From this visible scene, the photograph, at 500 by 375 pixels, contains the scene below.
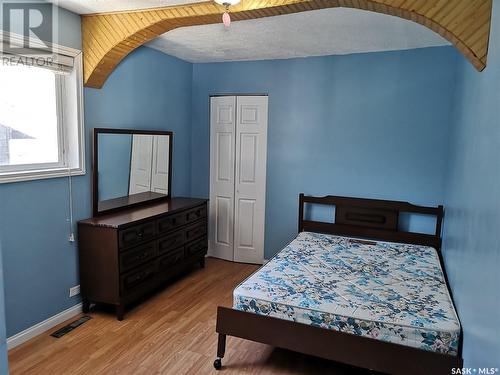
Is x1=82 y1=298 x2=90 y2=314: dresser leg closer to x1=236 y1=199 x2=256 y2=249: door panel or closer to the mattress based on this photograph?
the mattress

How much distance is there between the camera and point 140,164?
150 inches

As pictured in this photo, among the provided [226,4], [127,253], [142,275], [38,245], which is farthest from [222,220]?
[226,4]

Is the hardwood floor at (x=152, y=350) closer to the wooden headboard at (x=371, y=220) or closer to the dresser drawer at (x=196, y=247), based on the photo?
the dresser drawer at (x=196, y=247)

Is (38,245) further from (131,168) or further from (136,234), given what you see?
(131,168)

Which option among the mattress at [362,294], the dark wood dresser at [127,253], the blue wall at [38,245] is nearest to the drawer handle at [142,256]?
the dark wood dresser at [127,253]

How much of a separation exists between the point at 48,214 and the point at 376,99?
3354mm

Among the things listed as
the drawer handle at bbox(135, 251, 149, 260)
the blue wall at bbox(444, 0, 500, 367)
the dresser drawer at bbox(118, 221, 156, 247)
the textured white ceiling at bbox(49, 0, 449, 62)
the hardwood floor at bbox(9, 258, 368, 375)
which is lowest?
the hardwood floor at bbox(9, 258, 368, 375)

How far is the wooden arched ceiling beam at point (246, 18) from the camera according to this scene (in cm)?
191

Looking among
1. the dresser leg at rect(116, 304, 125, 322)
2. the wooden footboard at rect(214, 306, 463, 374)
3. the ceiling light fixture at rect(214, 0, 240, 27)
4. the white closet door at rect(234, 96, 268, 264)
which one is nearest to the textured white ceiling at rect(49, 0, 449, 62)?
the ceiling light fixture at rect(214, 0, 240, 27)

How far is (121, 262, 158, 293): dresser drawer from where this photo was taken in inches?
122

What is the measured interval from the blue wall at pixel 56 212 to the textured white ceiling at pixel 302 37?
500 millimetres

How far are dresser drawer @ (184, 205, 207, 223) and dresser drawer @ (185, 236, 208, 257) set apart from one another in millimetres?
277

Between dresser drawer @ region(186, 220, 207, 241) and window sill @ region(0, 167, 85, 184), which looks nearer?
window sill @ region(0, 167, 85, 184)

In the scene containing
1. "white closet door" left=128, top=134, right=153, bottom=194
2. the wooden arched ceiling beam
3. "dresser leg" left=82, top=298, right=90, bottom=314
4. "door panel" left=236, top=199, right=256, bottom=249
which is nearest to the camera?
the wooden arched ceiling beam
